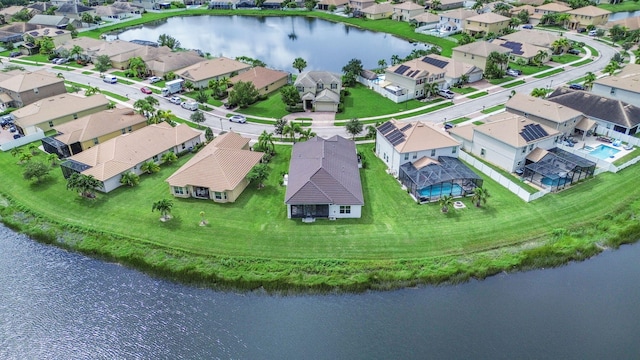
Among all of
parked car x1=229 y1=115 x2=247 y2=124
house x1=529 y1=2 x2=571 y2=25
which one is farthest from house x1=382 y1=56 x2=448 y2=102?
house x1=529 y1=2 x2=571 y2=25

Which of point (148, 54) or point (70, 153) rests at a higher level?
point (148, 54)

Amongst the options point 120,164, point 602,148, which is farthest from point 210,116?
point 602,148

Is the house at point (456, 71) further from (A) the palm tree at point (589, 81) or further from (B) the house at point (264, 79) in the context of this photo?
(B) the house at point (264, 79)

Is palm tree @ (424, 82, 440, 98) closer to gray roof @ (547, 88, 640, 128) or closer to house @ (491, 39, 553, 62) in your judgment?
gray roof @ (547, 88, 640, 128)

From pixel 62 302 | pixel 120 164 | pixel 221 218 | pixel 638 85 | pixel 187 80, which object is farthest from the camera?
pixel 187 80

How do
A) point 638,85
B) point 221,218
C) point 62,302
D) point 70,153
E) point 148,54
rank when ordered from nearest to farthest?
point 62,302, point 221,218, point 70,153, point 638,85, point 148,54

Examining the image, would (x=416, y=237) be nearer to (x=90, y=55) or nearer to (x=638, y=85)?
(x=638, y=85)

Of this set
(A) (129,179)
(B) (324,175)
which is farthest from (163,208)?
(B) (324,175)
